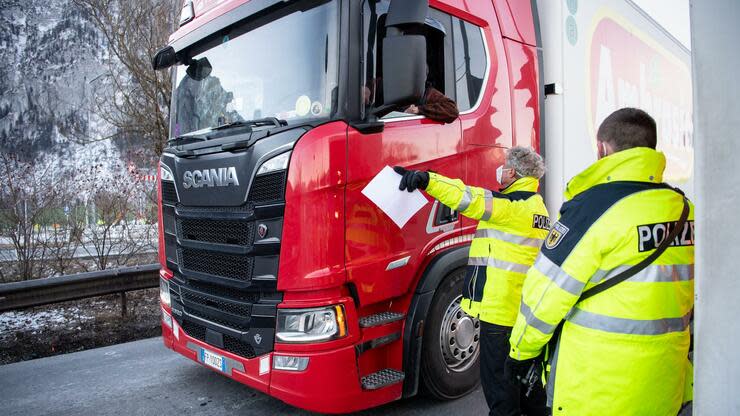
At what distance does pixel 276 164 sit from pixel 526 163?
1435 millimetres

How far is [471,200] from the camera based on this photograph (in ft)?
8.53

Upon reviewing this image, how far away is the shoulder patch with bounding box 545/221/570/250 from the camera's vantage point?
5.60 ft

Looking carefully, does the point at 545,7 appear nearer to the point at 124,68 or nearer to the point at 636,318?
the point at 636,318

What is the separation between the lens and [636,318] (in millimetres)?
1574

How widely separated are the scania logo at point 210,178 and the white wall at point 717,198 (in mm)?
2229

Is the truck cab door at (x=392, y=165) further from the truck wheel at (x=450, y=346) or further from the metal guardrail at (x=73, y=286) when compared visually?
the metal guardrail at (x=73, y=286)

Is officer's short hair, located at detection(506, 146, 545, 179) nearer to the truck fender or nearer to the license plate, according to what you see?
the truck fender

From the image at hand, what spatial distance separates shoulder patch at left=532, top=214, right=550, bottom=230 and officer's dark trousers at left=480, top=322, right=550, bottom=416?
2.00 feet

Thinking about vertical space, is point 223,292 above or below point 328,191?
below

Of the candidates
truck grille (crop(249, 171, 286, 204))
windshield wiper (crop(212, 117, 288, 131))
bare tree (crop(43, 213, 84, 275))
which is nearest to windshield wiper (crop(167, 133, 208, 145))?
windshield wiper (crop(212, 117, 288, 131))

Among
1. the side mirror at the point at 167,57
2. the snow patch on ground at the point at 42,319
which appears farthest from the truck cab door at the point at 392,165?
the snow patch on ground at the point at 42,319

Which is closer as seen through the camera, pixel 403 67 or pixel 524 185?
pixel 403 67

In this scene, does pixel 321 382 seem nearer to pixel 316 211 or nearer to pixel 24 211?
pixel 316 211

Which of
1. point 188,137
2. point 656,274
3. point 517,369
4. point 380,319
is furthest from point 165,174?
point 656,274
